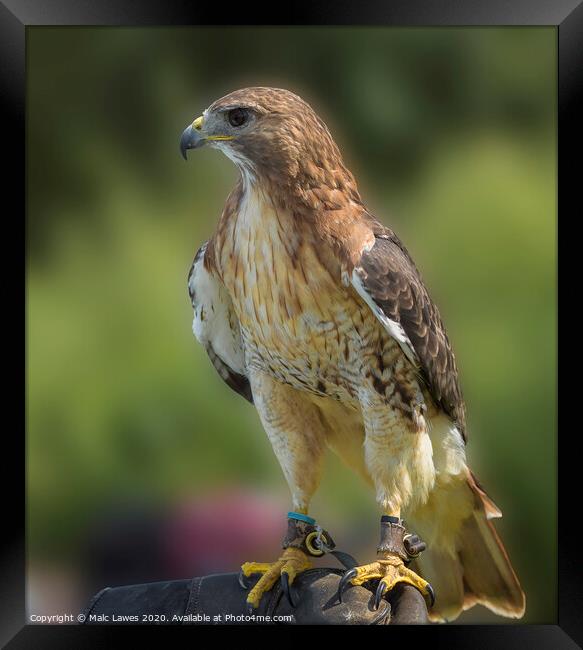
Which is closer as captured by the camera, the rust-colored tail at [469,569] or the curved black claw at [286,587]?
the curved black claw at [286,587]

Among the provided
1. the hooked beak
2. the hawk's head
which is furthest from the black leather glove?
the hooked beak

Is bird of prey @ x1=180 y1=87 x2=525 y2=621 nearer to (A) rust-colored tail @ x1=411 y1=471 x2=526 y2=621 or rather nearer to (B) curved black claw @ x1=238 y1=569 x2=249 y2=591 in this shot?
(B) curved black claw @ x1=238 y1=569 x2=249 y2=591

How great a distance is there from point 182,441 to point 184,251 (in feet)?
2.03

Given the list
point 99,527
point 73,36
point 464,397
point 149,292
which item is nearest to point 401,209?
point 464,397

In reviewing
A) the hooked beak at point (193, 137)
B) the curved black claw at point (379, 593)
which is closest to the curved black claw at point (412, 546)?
the curved black claw at point (379, 593)

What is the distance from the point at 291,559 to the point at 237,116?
1.25m

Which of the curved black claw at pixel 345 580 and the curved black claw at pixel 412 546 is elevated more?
the curved black claw at pixel 412 546

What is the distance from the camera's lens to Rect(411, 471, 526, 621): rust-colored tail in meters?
3.02

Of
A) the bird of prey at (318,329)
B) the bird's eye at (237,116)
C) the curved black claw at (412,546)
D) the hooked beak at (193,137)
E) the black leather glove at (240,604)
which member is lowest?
the black leather glove at (240,604)

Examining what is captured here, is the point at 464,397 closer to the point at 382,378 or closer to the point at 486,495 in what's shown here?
the point at 486,495

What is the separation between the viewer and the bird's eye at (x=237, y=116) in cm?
258

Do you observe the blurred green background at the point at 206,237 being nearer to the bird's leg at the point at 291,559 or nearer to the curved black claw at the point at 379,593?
the bird's leg at the point at 291,559

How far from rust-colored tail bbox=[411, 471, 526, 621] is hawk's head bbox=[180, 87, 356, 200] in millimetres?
1125
